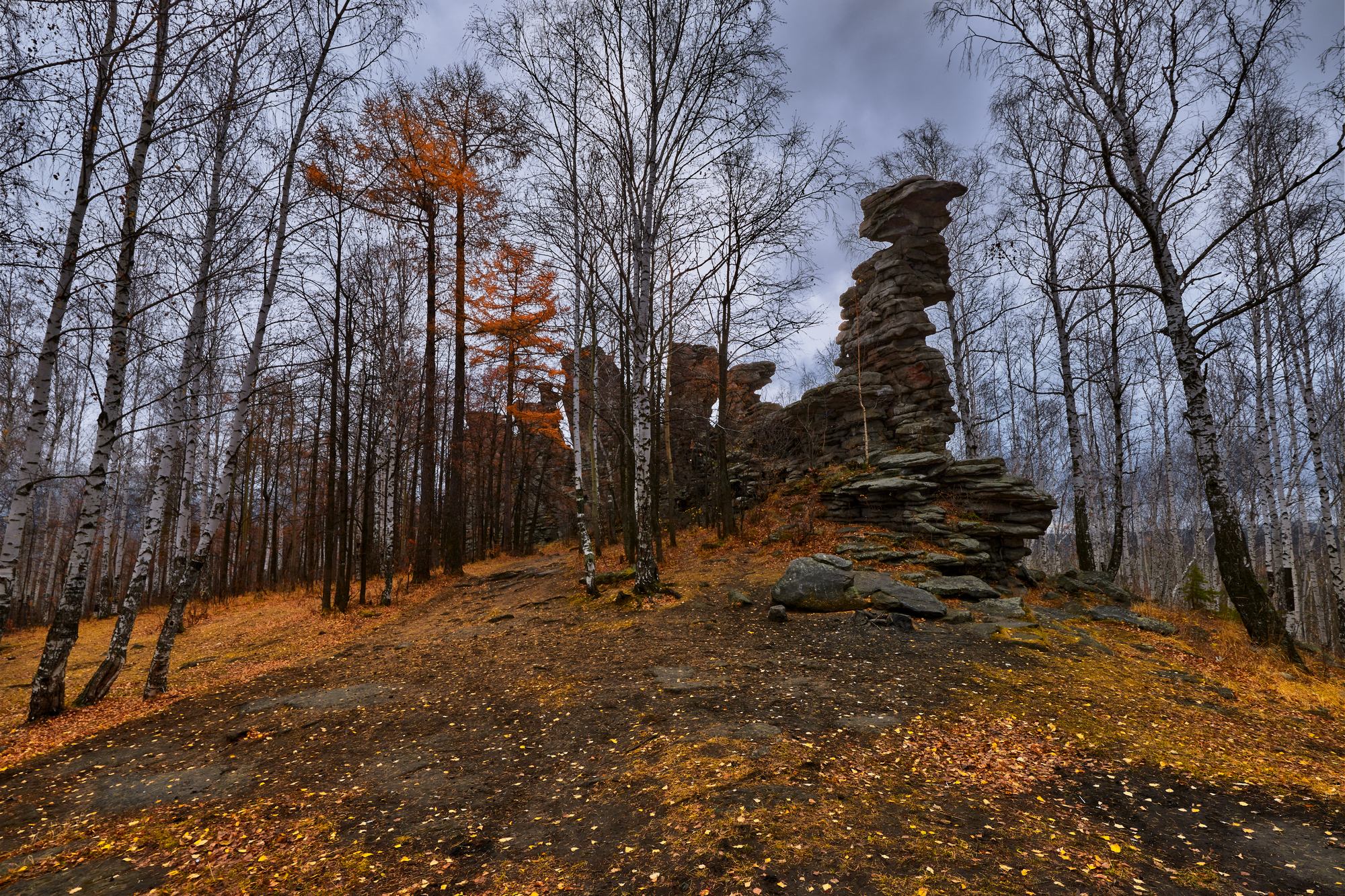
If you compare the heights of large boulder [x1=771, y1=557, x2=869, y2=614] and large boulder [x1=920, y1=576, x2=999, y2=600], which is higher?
large boulder [x1=771, y1=557, x2=869, y2=614]

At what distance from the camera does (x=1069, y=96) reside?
8875mm

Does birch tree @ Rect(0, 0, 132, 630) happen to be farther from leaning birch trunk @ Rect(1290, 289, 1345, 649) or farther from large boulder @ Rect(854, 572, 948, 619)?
leaning birch trunk @ Rect(1290, 289, 1345, 649)

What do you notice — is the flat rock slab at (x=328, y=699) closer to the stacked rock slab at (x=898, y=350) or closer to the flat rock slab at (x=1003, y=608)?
the flat rock slab at (x=1003, y=608)

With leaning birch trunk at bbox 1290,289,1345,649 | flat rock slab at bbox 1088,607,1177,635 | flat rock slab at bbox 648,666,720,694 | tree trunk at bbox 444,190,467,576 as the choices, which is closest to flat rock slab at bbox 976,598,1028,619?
flat rock slab at bbox 1088,607,1177,635

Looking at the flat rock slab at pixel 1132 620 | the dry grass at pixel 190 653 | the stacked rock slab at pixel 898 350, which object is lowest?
the flat rock slab at pixel 1132 620

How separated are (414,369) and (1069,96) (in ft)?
54.8

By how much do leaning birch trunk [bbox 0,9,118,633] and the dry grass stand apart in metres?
1.43

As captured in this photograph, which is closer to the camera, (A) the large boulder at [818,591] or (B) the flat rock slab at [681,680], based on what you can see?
(B) the flat rock slab at [681,680]

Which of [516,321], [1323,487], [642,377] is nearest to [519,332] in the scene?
[516,321]

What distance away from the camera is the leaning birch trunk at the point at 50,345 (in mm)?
5723

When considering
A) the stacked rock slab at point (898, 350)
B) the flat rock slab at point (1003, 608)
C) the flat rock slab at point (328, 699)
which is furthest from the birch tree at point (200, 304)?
the stacked rock slab at point (898, 350)

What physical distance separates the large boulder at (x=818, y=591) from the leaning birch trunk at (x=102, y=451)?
9.38 metres

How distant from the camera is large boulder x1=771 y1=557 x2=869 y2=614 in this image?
8938 millimetres

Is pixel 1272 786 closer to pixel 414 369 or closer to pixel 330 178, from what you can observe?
pixel 330 178
